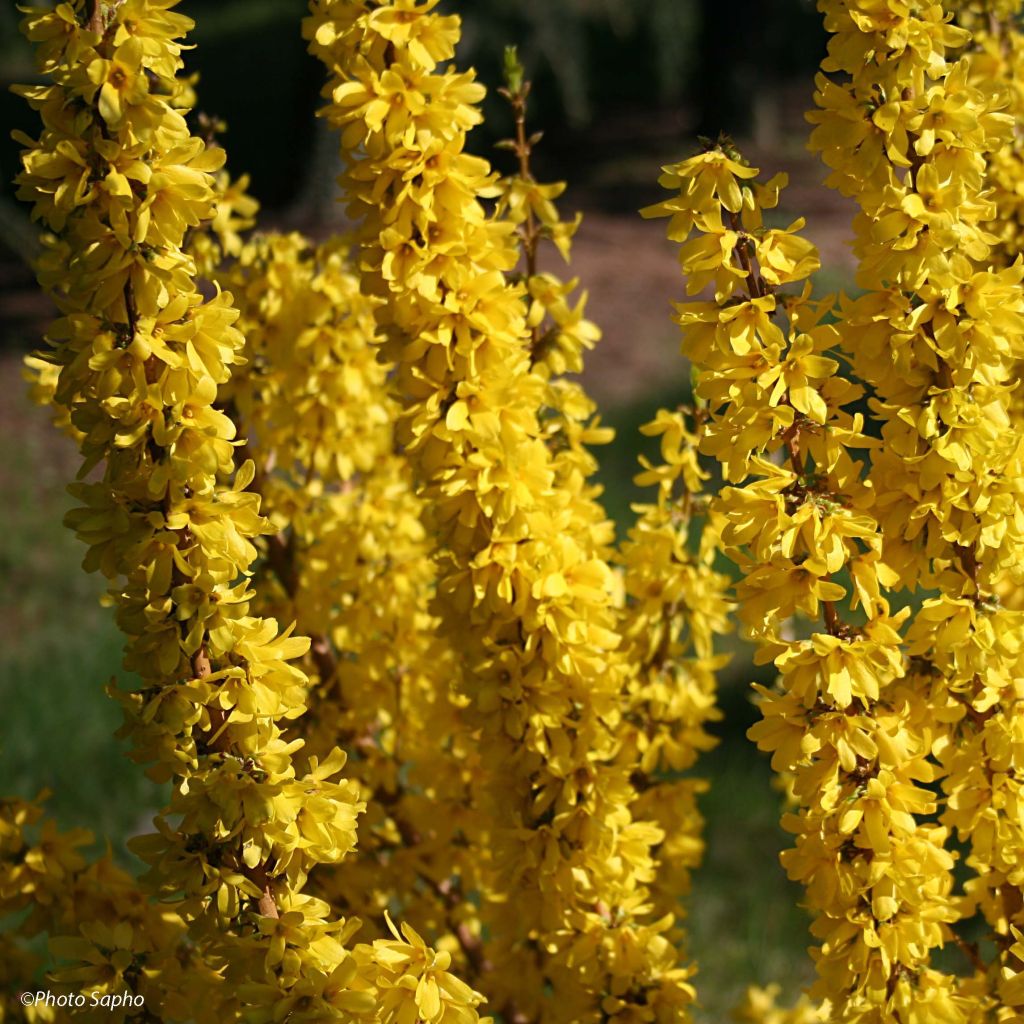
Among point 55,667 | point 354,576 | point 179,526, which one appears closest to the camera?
point 179,526

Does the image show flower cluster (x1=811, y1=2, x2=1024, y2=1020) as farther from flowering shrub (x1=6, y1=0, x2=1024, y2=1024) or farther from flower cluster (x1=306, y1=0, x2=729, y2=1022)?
flower cluster (x1=306, y1=0, x2=729, y2=1022)

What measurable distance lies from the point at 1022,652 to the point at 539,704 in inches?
25.9

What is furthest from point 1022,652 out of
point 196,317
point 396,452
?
point 396,452

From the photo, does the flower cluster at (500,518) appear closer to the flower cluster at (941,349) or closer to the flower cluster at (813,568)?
the flower cluster at (813,568)

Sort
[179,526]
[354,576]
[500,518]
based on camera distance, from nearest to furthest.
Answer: [179,526] < [500,518] < [354,576]

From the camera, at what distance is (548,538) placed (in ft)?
6.07

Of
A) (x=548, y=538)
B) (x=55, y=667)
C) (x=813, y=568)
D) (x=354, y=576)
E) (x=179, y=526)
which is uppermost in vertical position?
(x=179, y=526)

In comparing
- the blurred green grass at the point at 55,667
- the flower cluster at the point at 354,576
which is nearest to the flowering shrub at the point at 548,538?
the flower cluster at the point at 354,576

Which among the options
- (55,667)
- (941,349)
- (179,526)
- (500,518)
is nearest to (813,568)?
(941,349)

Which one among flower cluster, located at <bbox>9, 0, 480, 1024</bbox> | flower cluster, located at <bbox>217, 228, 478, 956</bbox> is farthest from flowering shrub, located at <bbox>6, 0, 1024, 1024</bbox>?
flower cluster, located at <bbox>217, 228, 478, 956</bbox>

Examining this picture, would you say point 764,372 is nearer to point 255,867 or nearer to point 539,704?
point 539,704

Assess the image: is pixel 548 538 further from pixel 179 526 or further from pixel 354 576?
pixel 354 576

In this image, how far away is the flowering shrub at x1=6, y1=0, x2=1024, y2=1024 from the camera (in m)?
1.46

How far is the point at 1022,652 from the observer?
5.28 ft
